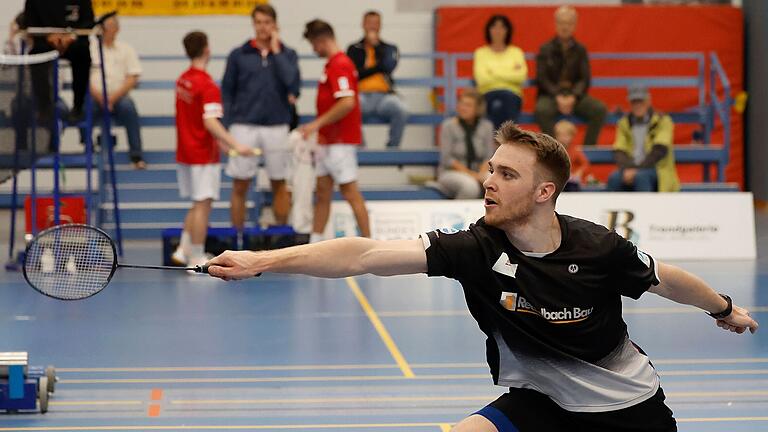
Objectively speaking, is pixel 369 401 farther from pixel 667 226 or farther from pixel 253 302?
pixel 667 226

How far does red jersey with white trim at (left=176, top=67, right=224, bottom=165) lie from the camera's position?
1116cm

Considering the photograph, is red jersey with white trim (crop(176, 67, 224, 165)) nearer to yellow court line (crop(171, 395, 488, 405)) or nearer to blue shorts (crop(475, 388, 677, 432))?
yellow court line (crop(171, 395, 488, 405))

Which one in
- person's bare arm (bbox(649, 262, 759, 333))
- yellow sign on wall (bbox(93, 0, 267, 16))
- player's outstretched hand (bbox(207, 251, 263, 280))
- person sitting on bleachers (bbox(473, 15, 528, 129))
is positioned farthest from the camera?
yellow sign on wall (bbox(93, 0, 267, 16))

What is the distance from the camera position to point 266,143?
12.0 metres

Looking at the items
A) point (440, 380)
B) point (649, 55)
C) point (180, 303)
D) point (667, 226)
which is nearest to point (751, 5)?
point (649, 55)

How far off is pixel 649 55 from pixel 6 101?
371 inches

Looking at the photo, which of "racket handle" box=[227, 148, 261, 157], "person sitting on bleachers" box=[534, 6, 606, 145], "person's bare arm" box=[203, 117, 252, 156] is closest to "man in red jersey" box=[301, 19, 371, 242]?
"racket handle" box=[227, 148, 261, 157]

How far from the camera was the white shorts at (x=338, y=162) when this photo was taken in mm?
11805

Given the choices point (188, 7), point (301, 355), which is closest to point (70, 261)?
point (301, 355)

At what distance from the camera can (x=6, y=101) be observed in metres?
9.61

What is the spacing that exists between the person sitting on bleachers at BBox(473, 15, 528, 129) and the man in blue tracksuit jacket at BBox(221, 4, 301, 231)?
11.5 feet

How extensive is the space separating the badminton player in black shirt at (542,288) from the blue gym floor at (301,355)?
1.84 m

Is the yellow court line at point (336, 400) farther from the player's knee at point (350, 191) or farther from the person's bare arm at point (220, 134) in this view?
the player's knee at point (350, 191)

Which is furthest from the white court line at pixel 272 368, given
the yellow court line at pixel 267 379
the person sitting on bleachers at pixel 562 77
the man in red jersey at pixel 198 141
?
the person sitting on bleachers at pixel 562 77
